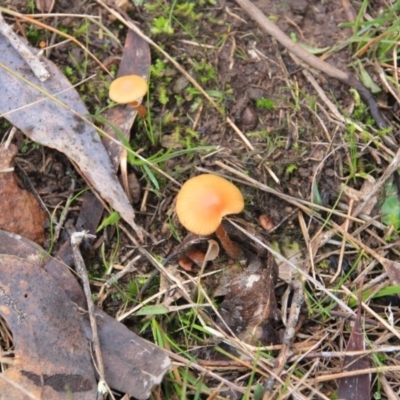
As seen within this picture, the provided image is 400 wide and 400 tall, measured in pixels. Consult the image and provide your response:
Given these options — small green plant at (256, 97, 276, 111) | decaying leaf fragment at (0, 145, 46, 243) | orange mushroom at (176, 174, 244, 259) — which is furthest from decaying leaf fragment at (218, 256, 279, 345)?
decaying leaf fragment at (0, 145, 46, 243)

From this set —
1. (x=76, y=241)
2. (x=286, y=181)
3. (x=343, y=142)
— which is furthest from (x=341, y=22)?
(x=76, y=241)

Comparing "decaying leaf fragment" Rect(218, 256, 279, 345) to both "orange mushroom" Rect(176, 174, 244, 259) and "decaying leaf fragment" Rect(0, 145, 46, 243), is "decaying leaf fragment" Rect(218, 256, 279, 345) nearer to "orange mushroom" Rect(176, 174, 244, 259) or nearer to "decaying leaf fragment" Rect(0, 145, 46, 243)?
"orange mushroom" Rect(176, 174, 244, 259)

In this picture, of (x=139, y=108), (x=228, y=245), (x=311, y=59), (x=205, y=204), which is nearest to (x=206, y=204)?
(x=205, y=204)

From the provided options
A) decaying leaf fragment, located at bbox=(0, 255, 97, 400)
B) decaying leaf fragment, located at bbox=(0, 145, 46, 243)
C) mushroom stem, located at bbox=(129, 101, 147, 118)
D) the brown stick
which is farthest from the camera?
the brown stick

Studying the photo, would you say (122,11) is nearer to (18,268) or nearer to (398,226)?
(18,268)

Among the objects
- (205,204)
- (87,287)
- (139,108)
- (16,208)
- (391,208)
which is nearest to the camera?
(205,204)

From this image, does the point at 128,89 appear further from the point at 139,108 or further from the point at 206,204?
the point at 206,204
